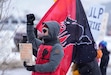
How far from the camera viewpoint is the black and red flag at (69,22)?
5801 mm

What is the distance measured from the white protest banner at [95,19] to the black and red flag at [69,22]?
6.66ft

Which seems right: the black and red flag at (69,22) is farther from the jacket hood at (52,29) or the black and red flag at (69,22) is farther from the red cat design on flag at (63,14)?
the jacket hood at (52,29)

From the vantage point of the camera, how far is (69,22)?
589 cm

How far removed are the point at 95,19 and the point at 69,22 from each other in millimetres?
2488

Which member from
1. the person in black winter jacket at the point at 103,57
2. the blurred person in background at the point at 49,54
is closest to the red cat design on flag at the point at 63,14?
the blurred person in background at the point at 49,54

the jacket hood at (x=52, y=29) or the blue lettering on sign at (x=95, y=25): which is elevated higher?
the jacket hood at (x=52, y=29)

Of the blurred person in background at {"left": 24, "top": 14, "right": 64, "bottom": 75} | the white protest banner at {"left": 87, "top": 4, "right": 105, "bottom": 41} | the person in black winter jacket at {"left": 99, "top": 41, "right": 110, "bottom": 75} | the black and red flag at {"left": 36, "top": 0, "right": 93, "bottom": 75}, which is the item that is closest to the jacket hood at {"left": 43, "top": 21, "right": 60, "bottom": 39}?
the blurred person in background at {"left": 24, "top": 14, "right": 64, "bottom": 75}

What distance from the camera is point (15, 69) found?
14344 millimetres

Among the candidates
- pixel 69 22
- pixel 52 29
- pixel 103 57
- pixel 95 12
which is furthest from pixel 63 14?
pixel 103 57

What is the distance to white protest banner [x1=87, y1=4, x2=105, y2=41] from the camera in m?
8.16

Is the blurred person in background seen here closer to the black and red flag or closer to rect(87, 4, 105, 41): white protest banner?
the black and red flag

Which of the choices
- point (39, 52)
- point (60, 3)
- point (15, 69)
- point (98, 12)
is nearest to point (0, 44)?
point (60, 3)

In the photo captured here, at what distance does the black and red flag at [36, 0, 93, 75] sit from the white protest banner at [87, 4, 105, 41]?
203cm

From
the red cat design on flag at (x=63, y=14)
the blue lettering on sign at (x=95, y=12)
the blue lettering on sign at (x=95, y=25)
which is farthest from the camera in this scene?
the blue lettering on sign at (x=95, y=12)
